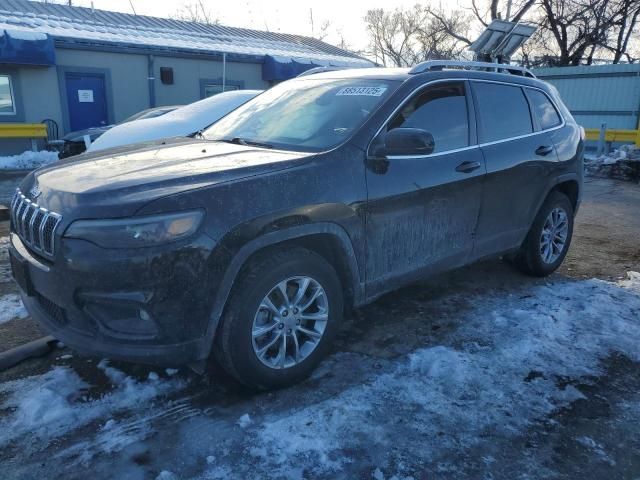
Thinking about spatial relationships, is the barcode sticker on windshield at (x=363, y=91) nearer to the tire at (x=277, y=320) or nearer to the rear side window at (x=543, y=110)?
the tire at (x=277, y=320)

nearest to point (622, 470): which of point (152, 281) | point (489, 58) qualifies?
point (152, 281)

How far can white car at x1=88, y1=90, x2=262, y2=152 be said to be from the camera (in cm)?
699

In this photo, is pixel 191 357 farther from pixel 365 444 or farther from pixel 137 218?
pixel 365 444

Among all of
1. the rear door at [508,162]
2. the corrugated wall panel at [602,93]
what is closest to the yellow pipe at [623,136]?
the corrugated wall panel at [602,93]

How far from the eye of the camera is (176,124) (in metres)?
7.13

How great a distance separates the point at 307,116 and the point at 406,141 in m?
0.79

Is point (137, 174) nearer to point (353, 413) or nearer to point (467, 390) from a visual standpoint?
point (353, 413)

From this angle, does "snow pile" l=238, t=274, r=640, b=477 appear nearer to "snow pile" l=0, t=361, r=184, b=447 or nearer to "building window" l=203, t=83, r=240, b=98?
"snow pile" l=0, t=361, r=184, b=447

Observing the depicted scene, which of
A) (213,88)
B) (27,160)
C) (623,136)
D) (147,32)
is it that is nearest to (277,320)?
(27,160)

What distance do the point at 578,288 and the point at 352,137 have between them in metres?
2.80

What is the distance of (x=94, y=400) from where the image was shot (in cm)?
296

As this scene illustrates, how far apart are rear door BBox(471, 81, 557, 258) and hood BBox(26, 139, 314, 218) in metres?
1.72

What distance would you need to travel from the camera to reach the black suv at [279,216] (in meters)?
2.52

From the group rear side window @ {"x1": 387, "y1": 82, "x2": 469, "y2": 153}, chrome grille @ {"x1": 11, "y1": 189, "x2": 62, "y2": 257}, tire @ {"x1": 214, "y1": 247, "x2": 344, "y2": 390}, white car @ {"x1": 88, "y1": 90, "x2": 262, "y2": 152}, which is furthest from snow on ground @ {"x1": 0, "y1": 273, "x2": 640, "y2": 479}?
white car @ {"x1": 88, "y1": 90, "x2": 262, "y2": 152}
